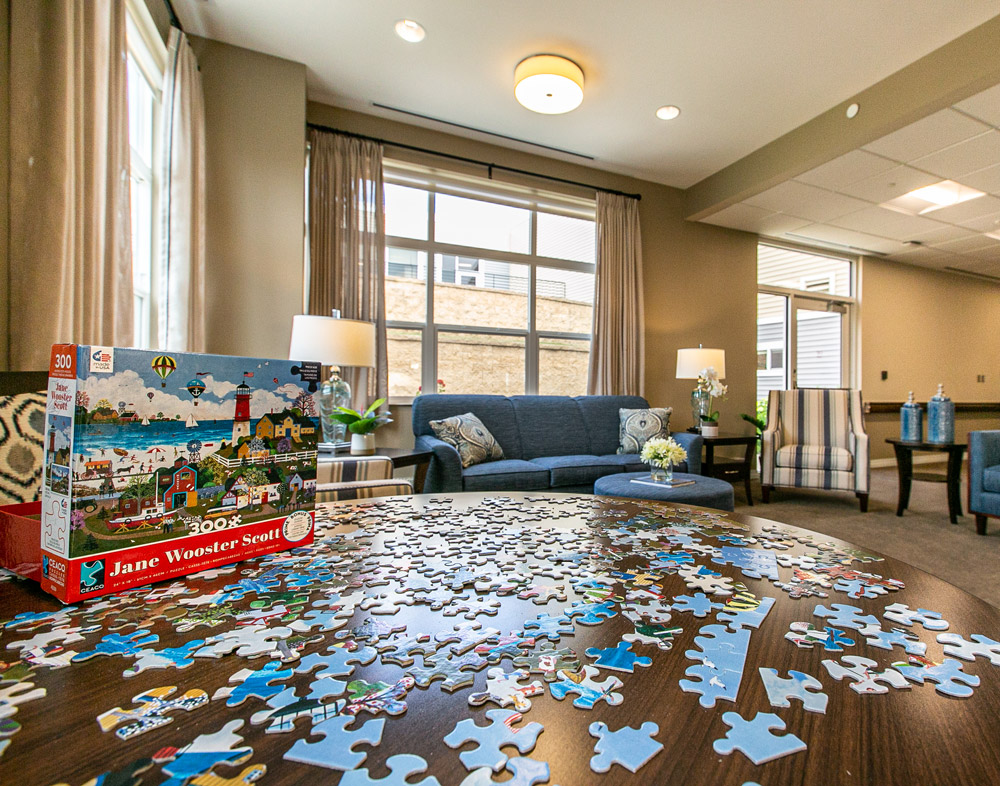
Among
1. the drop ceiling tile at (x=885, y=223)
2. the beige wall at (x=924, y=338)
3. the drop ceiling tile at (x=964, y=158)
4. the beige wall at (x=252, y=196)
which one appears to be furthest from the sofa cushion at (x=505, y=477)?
the beige wall at (x=924, y=338)

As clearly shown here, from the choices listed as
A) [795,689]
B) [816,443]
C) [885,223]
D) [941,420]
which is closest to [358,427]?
[795,689]

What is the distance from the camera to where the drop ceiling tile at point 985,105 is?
3037 millimetres

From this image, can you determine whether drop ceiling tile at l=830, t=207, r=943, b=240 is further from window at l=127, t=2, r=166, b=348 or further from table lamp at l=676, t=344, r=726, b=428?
window at l=127, t=2, r=166, b=348

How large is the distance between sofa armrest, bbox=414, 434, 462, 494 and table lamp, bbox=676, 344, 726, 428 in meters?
2.60

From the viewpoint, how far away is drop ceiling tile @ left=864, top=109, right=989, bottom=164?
3312mm

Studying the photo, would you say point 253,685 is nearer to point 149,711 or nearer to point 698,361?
point 149,711

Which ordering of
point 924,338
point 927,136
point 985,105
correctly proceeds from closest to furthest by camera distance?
1. point 985,105
2. point 927,136
3. point 924,338

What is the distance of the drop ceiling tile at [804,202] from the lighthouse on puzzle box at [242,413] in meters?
4.93

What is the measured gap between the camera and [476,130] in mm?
4219

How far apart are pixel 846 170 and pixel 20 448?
5.24m

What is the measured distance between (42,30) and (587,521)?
215 cm

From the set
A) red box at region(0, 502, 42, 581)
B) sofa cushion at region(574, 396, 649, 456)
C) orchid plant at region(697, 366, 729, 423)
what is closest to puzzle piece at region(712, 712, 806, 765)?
red box at region(0, 502, 42, 581)

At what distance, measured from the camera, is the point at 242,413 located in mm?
718

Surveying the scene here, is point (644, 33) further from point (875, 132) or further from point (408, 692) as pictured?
point (408, 692)
